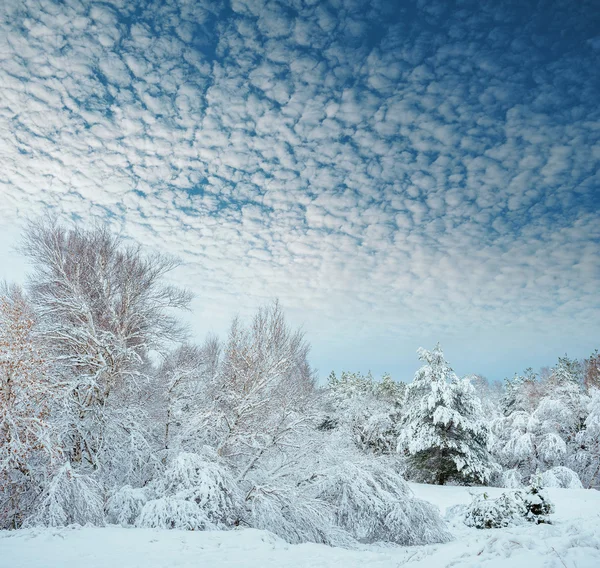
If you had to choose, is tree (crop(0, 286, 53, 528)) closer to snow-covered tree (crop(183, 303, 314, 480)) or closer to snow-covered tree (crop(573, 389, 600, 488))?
snow-covered tree (crop(183, 303, 314, 480))

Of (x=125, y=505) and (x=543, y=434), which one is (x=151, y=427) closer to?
(x=125, y=505)

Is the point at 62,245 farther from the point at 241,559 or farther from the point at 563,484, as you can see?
the point at 563,484

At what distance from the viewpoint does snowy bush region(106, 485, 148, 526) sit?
27.9 feet

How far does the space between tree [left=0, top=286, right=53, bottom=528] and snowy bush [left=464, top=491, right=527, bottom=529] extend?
10.0m

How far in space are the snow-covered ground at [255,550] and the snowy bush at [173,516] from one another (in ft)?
1.69

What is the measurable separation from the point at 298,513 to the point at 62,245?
10587 mm

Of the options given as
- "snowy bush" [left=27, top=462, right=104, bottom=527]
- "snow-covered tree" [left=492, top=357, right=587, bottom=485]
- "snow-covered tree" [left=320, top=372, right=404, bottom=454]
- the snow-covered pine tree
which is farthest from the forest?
"snow-covered tree" [left=492, top=357, right=587, bottom=485]

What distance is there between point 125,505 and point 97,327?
5439 millimetres

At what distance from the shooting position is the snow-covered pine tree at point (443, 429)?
18281 millimetres

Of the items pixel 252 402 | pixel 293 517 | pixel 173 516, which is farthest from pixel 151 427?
pixel 293 517

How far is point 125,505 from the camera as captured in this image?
857 cm

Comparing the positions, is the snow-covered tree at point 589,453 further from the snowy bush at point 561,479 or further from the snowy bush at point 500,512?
the snowy bush at point 500,512

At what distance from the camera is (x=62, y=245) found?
1202cm

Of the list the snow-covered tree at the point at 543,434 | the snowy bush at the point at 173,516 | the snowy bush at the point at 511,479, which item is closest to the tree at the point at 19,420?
the snowy bush at the point at 173,516
